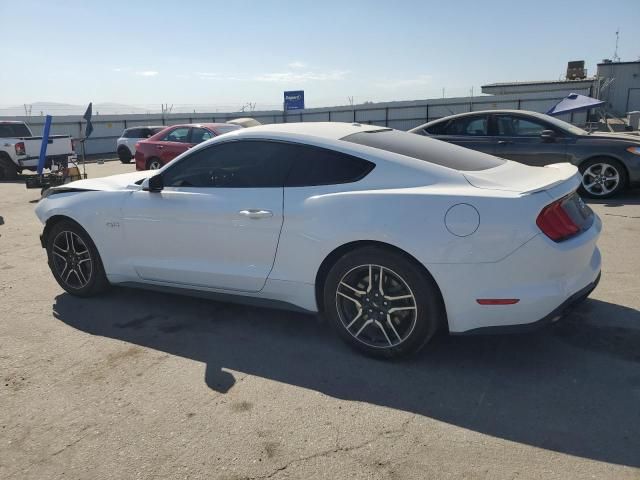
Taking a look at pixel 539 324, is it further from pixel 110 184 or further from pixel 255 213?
pixel 110 184

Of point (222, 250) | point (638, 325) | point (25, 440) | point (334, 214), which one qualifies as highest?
point (334, 214)

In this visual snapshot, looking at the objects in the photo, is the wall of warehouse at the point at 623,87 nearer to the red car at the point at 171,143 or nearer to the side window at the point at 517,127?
the side window at the point at 517,127

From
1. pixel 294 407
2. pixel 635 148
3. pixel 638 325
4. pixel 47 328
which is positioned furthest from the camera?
pixel 635 148

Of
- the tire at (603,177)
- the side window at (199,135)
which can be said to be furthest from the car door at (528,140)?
the side window at (199,135)

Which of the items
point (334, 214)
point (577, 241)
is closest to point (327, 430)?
point (334, 214)

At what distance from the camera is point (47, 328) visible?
4371 mm

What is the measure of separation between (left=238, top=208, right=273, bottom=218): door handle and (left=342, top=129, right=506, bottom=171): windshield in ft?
2.53

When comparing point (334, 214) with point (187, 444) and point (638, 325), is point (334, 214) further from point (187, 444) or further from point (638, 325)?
point (638, 325)

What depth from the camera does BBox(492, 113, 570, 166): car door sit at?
8.94 m

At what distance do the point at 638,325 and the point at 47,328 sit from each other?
15.0 ft

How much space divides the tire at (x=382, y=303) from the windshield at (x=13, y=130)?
16.5 m

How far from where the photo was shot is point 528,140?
9102 mm

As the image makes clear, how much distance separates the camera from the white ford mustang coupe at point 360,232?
3.16m

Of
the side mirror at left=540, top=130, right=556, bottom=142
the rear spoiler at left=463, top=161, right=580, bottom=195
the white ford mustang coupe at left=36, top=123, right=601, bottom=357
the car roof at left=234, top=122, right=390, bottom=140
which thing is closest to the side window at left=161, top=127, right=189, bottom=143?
the side mirror at left=540, top=130, right=556, bottom=142
